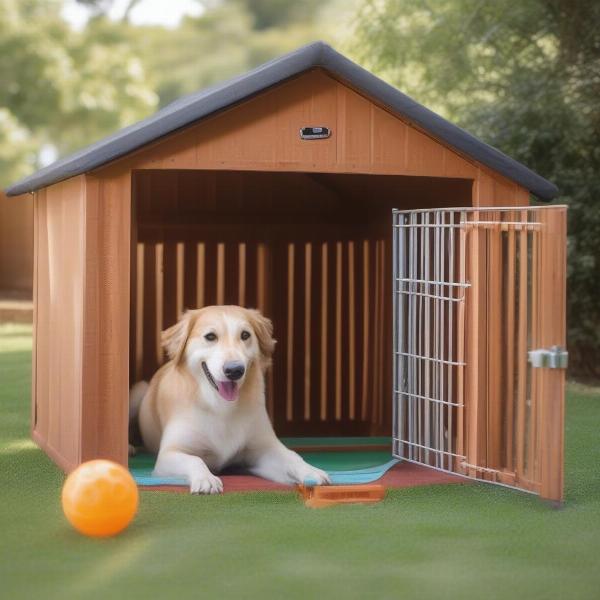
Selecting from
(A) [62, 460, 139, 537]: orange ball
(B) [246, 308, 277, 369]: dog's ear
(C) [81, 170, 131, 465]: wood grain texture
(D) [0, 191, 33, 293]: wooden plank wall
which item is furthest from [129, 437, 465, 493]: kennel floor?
(D) [0, 191, 33, 293]: wooden plank wall

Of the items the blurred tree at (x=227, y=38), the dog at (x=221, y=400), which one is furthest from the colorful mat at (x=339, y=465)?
the blurred tree at (x=227, y=38)

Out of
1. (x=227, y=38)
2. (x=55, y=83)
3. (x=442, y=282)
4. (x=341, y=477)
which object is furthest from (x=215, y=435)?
(x=227, y=38)

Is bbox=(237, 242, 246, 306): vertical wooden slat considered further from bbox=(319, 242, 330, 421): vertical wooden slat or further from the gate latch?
the gate latch

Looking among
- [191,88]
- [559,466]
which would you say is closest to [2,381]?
[559,466]

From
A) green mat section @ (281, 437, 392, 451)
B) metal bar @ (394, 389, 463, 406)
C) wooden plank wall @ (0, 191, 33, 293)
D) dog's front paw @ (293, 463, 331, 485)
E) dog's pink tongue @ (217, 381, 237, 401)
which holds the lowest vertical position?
green mat section @ (281, 437, 392, 451)

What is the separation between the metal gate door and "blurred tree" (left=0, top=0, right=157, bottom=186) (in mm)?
25946

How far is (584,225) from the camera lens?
11.8 meters

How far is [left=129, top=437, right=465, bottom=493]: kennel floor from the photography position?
644 centimetres

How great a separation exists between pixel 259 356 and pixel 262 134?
130 centimetres

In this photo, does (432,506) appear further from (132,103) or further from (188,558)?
(132,103)

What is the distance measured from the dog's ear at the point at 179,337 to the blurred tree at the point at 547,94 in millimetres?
5656

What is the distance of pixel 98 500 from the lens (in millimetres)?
5180

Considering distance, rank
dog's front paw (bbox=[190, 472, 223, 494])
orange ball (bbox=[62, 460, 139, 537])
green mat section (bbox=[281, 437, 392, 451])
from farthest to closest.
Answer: green mat section (bbox=[281, 437, 392, 451]) → dog's front paw (bbox=[190, 472, 223, 494]) → orange ball (bbox=[62, 460, 139, 537])

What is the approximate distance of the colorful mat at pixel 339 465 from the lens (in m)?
6.52
